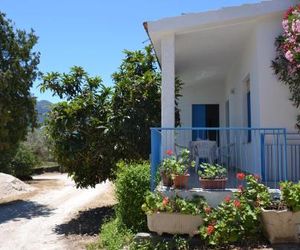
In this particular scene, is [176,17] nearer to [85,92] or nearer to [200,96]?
[85,92]

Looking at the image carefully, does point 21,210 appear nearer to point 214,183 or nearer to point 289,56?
point 214,183

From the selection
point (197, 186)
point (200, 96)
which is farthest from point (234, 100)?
point (197, 186)

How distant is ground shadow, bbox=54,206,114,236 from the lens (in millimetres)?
11984

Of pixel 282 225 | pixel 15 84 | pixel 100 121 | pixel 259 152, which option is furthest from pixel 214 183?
pixel 15 84

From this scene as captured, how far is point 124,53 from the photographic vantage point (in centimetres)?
1516

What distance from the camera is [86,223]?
13312mm

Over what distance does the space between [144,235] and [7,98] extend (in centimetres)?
1377

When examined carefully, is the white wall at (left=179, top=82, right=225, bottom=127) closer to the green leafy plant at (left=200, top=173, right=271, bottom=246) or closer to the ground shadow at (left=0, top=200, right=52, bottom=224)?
the ground shadow at (left=0, top=200, right=52, bottom=224)

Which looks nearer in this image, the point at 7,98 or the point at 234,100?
the point at 234,100

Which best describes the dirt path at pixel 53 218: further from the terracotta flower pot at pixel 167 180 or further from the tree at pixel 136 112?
the terracotta flower pot at pixel 167 180

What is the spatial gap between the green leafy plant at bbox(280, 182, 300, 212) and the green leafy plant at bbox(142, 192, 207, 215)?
4.13 feet

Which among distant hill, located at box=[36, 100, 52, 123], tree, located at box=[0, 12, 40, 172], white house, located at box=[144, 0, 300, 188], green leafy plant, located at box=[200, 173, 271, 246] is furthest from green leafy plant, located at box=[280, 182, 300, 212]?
tree, located at box=[0, 12, 40, 172]

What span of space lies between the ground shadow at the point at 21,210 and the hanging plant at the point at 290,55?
1029 cm

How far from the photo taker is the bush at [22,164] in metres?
31.9
